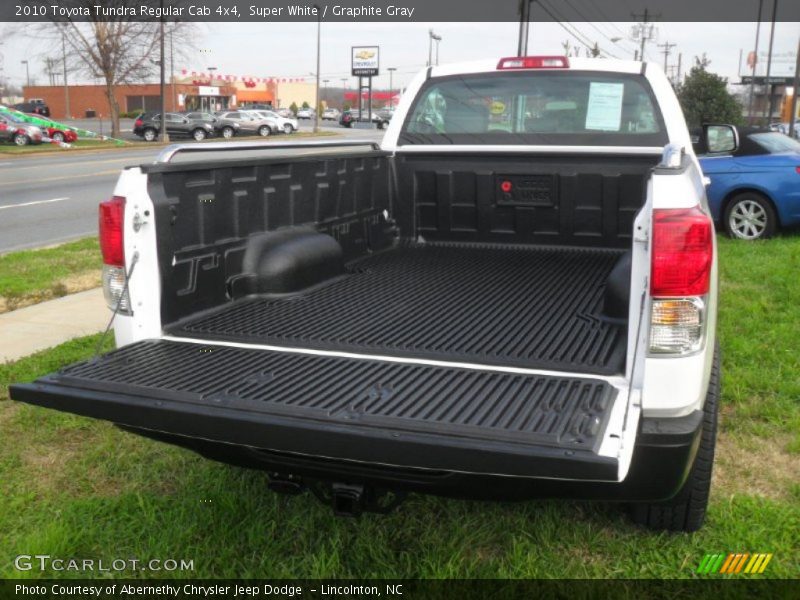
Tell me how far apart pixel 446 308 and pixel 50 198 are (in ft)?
48.1

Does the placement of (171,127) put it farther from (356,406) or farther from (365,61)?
(365,61)

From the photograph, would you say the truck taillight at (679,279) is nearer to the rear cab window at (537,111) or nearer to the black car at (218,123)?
the rear cab window at (537,111)

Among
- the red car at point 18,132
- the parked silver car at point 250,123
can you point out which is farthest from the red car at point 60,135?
the parked silver car at point 250,123

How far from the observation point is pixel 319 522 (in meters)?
3.52

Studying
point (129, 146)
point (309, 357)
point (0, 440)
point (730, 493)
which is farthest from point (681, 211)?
point (129, 146)

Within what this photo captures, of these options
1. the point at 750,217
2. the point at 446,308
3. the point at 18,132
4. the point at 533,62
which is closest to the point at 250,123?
the point at 18,132

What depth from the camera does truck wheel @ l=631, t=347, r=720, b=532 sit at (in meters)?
3.04

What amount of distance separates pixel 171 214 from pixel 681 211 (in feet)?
6.25

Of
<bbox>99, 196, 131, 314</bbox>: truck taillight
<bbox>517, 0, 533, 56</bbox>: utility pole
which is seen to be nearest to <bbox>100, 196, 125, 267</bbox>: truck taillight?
<bbox>99, 196, 131, 314</bbox>: truck taillight

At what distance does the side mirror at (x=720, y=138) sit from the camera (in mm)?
5578

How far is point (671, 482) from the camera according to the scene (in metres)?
2.58

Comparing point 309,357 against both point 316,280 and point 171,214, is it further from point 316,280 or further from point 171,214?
point 316,280

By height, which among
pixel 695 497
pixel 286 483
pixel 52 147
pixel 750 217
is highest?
pixel 750 217

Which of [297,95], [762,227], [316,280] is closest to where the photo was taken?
[316,280]
